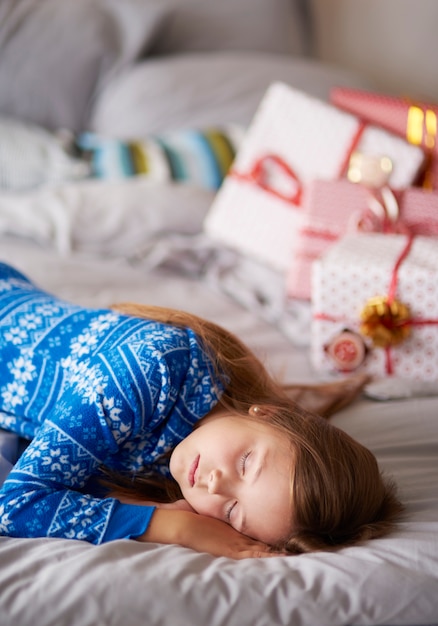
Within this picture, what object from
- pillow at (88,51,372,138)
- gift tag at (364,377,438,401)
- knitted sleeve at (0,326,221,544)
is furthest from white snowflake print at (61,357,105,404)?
pillow at (88,51,372,138)

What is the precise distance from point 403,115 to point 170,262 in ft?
2.19

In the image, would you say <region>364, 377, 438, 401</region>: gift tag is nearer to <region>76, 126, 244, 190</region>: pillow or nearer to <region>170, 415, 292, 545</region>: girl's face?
<region>170, 415, 292, 545</region>: girl's face

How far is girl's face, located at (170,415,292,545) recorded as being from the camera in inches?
37.6

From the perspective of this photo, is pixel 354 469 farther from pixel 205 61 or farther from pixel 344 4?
pixel 344 4

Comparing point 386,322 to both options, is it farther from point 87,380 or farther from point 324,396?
point 87,380

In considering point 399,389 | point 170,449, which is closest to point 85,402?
point 170,449

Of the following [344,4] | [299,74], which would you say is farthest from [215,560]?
[344,4]

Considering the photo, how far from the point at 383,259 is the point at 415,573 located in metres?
0.75

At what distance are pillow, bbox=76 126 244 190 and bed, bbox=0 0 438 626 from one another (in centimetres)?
3

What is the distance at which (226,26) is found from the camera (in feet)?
8.32

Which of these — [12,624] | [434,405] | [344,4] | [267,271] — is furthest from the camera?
[344,4]

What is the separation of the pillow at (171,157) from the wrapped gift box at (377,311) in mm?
639

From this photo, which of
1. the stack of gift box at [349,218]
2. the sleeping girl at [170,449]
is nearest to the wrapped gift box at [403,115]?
the stack of gift box at [349,218]

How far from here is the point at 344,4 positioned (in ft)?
9.25
